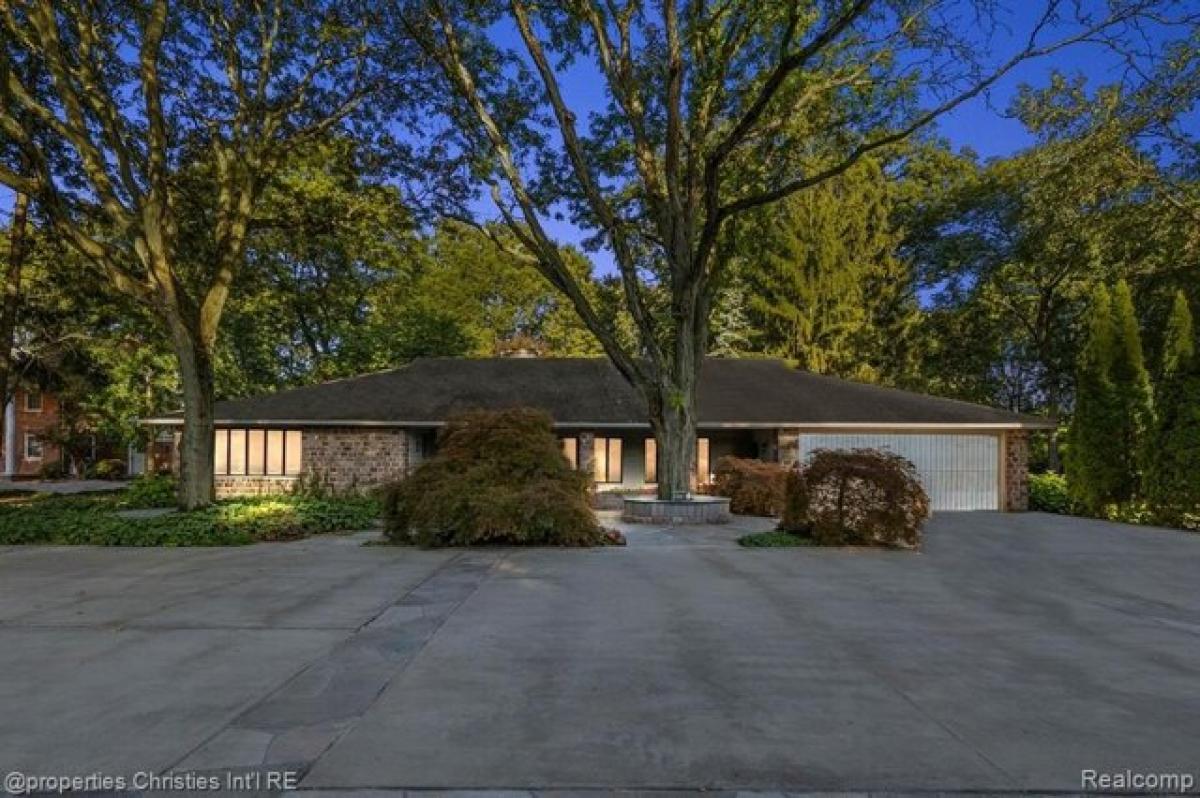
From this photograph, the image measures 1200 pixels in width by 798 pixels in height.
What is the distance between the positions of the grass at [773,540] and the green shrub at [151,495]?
49.6ft

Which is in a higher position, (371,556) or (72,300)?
(72,300)

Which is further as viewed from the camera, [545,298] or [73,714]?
[545,298]

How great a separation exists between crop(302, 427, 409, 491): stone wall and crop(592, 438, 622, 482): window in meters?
5.54

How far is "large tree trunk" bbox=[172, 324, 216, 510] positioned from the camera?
15422 mm

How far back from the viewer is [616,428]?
71.7ft

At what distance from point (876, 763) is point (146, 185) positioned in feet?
60.7

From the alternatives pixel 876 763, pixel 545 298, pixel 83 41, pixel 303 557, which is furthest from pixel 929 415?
pixel 545 298

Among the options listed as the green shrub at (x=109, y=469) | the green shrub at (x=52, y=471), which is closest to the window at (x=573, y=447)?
the green shrub at (x=109, y=469)

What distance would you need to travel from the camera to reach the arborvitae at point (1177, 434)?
52.0 feet

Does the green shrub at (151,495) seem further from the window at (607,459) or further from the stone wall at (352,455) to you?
the window at (607,459)

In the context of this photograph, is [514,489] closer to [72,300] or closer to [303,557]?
[303,557]

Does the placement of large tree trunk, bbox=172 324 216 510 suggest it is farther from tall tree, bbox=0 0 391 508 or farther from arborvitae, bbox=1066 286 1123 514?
arborvitae, bbox=1066 286 1123 514

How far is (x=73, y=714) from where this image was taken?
4332 millimetres

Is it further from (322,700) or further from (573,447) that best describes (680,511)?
(322,700)
